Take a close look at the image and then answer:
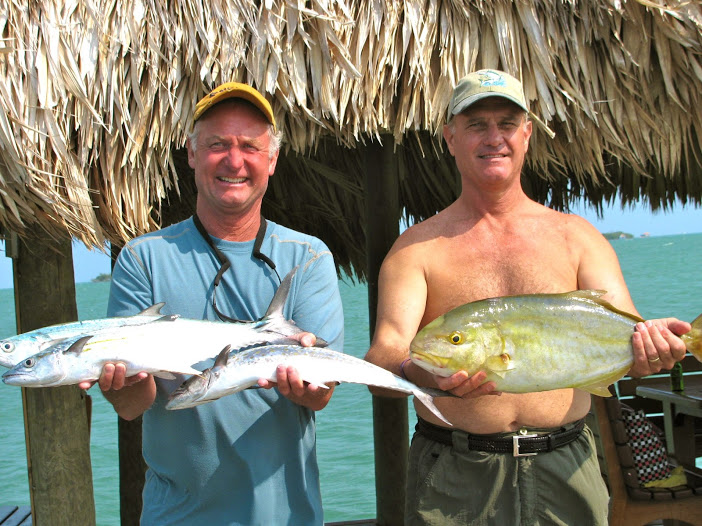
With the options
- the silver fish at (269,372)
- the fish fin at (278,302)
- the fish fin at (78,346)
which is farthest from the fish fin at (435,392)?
the fish fin at (78,346)

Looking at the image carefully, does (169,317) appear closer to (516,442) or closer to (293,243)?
(293,243)

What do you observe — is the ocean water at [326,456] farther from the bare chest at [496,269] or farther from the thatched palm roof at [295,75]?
the bare chest at [496,269]

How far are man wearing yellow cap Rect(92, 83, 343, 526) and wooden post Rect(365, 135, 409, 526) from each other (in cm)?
213

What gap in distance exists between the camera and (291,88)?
11.3 ft

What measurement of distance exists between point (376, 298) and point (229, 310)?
2561mm

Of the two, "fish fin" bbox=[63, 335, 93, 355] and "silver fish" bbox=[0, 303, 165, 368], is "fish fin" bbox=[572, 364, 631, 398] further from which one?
"fish fin" bbox=[63, 335, 93, 355]

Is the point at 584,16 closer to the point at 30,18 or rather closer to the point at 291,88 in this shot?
the point at 291,88

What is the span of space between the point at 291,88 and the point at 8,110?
1294mm

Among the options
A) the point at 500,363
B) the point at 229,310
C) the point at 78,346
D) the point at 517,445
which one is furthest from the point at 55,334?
the point at 517,445

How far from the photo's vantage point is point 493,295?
8.04 feet

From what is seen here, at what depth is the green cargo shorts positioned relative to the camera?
2383 mm

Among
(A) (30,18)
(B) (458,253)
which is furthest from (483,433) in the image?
(A) (30,18)

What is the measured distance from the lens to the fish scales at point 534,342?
2008 millimetres

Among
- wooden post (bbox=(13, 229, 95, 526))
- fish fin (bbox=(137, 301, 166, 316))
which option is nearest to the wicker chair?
fish fin (bbox=(137, 301, 166, 316))
